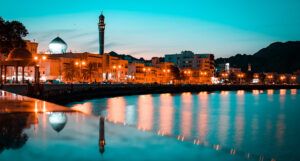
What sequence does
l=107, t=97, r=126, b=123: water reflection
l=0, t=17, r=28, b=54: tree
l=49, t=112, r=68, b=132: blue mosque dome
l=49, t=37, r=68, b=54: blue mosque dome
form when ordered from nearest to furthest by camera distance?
l=49, t=112, r=68, b=132: blue mosque dome
l=107, t=97, r=126, b=123: water reflection
l=0, t=17, r=28, b=54: tree
l=49, t=37, r=68, b=54: blue mosque dome

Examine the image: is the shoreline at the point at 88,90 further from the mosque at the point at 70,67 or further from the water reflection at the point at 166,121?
the water reflection at the point at 166,121

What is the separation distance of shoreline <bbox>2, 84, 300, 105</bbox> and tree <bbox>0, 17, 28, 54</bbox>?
16.3 ft

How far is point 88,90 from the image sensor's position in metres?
59.3

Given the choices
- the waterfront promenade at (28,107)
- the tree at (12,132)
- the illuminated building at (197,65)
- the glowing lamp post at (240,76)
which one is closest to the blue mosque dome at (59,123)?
the tree at (12,132)

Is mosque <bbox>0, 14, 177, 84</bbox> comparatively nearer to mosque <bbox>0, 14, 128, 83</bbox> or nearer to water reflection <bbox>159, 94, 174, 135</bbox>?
mosque <bbox>0, 14, 128, 83</bbox>

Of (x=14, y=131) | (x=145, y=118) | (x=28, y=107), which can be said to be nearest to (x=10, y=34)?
(x=145, y=118)

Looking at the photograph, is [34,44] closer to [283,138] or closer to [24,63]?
[24,63]

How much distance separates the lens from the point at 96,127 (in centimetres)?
1095

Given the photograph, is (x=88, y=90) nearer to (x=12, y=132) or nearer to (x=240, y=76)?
(x=12, y=132)

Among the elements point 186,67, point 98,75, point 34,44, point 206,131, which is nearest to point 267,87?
point 186,67

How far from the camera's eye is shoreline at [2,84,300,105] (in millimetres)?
38156

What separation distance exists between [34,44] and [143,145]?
9540cm

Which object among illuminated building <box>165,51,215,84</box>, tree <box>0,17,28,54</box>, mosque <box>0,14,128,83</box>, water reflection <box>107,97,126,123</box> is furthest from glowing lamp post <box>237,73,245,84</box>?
tree <box>0,17,28,54</box>

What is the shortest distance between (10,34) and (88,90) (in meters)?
16.7
